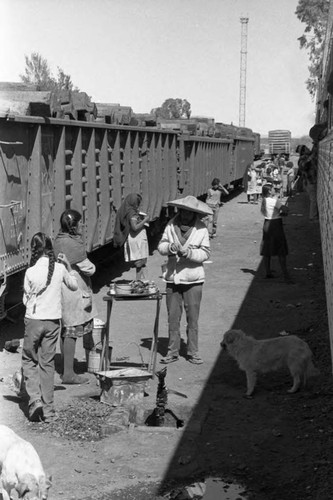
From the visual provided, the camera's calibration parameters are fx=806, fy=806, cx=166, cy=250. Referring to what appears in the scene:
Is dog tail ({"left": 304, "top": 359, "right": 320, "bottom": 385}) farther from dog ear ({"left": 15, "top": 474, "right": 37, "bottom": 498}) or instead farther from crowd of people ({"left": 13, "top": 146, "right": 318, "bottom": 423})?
dog ear ({"left": 15, "top": 474, "right": 37, "bottom": 498})

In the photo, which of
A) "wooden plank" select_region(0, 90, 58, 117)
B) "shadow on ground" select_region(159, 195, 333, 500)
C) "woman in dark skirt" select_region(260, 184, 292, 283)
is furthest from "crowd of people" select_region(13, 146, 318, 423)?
"woman in dark skirt" select_region(260, 184, 292, 283)

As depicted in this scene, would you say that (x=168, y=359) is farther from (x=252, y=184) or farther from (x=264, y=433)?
(x=252, y=184)

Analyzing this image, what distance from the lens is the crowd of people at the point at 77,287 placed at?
21.7ft

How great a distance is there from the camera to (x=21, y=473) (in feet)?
15.6

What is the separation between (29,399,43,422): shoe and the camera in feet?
21.7

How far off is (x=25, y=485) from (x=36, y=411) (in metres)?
1.94

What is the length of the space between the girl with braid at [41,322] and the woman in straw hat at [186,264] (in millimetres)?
1886

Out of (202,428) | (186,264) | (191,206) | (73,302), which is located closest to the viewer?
(202,428)

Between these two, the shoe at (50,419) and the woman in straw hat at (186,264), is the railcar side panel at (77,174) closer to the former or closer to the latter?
the woman in straw hat at (186,264)

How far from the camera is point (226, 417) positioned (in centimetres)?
695

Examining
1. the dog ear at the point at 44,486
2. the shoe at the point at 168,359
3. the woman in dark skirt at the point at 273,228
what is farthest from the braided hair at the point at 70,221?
the woman in dark skirt at the point at 273,228

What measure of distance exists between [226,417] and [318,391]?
1089 millimetres

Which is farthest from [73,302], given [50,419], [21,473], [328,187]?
[21,473]

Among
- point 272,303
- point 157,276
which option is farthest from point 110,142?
point 272,303
